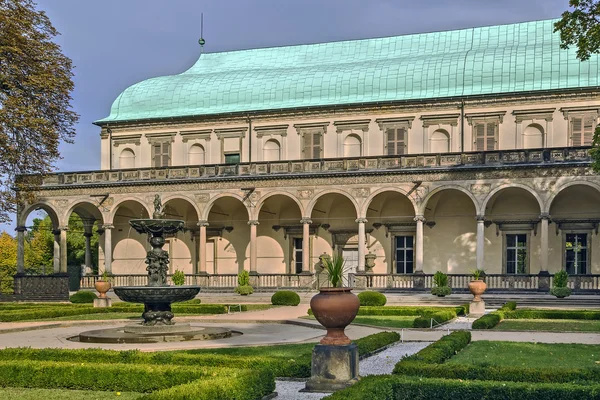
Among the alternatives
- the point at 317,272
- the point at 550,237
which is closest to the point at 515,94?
the point at 550,237

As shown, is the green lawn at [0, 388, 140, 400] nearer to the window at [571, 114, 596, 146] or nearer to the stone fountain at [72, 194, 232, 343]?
the stone fountain at [72, 194, 232, 343]

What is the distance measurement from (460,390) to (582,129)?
33.3 m

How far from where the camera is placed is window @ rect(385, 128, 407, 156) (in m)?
44.9

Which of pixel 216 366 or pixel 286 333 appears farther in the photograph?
pixel 286 333

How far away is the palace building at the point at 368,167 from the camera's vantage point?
40.4 m

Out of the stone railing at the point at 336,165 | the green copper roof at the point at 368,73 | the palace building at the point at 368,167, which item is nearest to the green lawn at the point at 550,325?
the palace building at the point at 368,167

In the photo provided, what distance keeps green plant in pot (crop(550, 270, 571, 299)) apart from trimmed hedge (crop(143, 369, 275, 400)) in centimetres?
2562

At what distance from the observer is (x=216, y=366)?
529 inches

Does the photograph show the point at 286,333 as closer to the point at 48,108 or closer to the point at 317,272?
the point at 48,108

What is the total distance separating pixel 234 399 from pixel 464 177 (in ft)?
101

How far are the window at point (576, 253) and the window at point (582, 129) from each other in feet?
16.8

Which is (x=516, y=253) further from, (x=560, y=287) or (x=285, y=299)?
(x=285, y=299)

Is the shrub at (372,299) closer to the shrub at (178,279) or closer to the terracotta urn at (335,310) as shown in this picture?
the shrub at (178,279)

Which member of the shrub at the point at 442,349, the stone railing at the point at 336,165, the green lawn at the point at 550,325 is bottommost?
the green lawn at the point at 550,325
